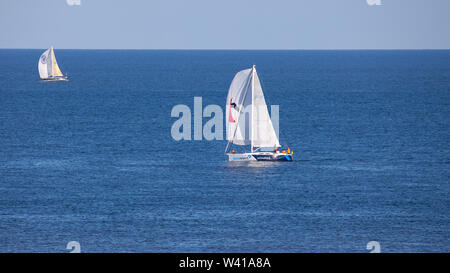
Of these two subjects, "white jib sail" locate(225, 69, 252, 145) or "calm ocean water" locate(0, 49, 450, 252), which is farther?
"white jib sail" locate(225, 69, 252, 145)

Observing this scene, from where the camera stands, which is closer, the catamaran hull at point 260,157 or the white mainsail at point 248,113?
the white mainsail at point 248,113

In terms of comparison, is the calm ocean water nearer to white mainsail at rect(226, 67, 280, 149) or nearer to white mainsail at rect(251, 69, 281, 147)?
white mainsail at rect(251, 69, 281, 147)

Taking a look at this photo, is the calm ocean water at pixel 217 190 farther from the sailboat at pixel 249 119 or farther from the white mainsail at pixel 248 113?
the white mainsail at pixel 248 113

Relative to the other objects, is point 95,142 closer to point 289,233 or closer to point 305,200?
point 305,200

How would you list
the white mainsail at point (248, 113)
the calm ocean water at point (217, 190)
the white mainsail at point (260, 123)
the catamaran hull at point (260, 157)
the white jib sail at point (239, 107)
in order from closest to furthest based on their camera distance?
1. the calm ocean water at point (217, 190)
2. the white jib sail at point (239, 107)
3. the white mainsail at point (248, 113)
4. the white mainsail at point (260, 123)
5. the catamaran hull at point (260, 157)

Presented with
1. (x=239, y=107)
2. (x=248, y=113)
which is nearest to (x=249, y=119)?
(x=248, y=113)

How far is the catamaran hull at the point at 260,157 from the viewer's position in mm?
92812

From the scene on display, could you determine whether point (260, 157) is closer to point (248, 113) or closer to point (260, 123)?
point (260, 123)

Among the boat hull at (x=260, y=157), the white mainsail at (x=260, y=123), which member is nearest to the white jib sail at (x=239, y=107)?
the white mainsail at (x=260, y=123)

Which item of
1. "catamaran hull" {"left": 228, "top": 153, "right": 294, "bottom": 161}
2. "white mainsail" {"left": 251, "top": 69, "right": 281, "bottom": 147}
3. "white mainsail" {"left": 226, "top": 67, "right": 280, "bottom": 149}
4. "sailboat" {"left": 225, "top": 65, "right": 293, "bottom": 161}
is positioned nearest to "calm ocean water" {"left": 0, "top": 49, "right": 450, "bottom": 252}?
"catamaran hull" {"left": 228, "top": 153, "right": 294, "bottom": 161}

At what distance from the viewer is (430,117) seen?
491 ft

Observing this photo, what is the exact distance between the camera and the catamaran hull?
92.8 meters

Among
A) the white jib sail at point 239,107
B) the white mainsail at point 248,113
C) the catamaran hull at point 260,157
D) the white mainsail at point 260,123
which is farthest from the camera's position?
the catamaran hull at point 260,157
